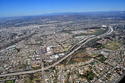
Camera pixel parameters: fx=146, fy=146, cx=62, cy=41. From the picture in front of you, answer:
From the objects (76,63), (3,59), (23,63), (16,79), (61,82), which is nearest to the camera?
(61,82)

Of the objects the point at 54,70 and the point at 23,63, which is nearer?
the point at 54,70

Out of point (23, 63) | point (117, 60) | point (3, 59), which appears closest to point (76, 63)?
point (117, 60)

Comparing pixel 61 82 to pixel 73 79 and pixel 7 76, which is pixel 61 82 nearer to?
pixel 73 79

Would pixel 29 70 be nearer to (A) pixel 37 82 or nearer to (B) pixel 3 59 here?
(A) pixel 37 82

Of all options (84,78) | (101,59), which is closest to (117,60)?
(101,59)

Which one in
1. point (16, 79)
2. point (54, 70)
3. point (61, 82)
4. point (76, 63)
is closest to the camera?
point (61, 82)

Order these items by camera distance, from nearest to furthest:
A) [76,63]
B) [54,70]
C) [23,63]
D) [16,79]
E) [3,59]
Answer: [16,79]
[54,70]
[76,63]
[23,63]
[3,59]

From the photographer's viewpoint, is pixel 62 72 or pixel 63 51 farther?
pixel 63 51

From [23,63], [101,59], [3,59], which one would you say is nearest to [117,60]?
[101,59]
